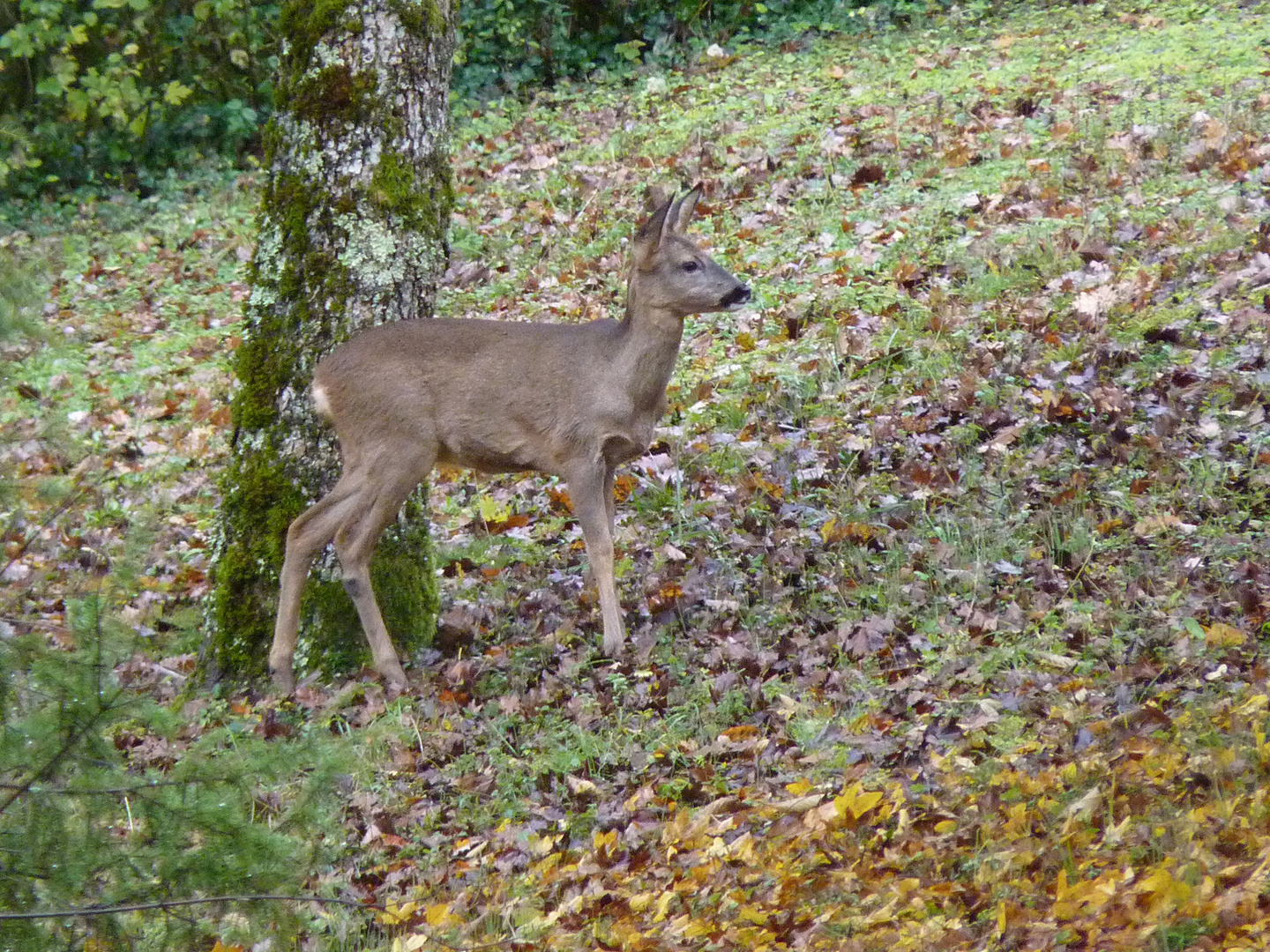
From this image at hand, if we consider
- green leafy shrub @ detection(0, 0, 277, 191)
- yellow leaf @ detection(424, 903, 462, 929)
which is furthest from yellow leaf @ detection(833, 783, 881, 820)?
green leafy shrub @ detection(0, 0, 277, 191)

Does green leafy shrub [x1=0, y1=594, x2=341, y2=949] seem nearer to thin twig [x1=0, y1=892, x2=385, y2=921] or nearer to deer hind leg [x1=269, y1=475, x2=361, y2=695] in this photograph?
thin twig [x1=0, y1=892, x2=385, y2=921]

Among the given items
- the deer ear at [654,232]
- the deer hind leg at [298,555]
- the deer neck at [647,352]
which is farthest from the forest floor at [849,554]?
the deer ear at [654,232]

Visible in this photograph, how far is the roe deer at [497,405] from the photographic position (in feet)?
21.7

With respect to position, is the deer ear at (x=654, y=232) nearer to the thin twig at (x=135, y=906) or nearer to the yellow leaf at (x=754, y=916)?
the yellow leaf at (x=754, y=916)

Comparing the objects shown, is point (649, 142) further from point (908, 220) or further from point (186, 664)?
point (186, 664)

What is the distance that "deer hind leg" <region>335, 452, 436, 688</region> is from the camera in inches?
260

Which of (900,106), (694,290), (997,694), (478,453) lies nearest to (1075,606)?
(997,694)

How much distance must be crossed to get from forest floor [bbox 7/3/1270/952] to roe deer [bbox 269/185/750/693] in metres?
0.51

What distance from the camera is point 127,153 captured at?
16.5 metres

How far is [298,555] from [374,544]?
0.35 m

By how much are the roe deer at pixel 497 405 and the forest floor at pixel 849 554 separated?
1.67ft

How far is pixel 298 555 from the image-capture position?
22.0 ft

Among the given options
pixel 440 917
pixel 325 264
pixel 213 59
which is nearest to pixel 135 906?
pixel 440 917

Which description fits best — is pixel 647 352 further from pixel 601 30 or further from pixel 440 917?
pixel 601 30
